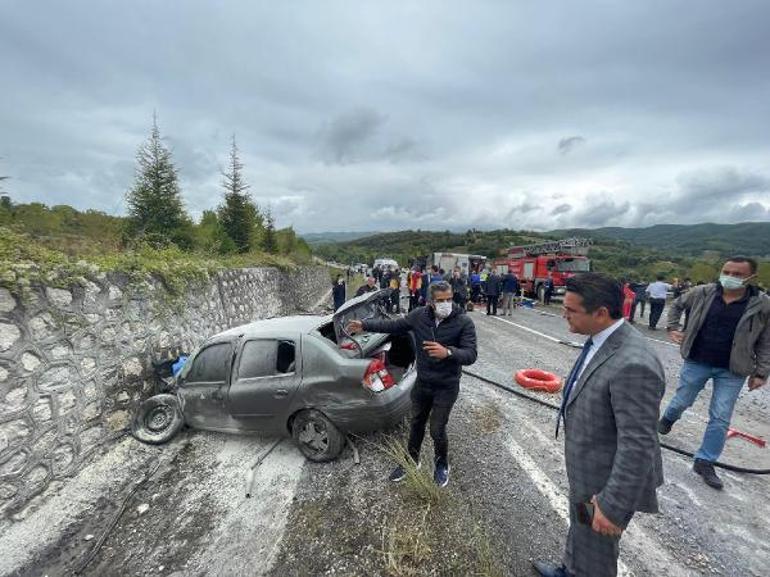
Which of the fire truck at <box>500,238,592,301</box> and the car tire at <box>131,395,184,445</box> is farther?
the fire truck at <box>500,238,592,301</box>

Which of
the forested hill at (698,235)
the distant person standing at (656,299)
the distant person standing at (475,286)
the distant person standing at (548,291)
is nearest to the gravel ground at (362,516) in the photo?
the distant person standing at (656,299)

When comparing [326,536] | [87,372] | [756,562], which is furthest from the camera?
[87,372]

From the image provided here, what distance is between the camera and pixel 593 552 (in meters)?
1.90

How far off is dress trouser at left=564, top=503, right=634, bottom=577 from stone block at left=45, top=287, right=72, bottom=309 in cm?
481

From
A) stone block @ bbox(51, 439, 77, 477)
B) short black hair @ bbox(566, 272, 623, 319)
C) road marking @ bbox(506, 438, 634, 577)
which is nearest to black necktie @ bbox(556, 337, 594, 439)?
short black hair @ bbox(566, 272, 623, 319)

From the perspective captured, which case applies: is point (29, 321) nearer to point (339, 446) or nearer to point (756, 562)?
point (339, 446)

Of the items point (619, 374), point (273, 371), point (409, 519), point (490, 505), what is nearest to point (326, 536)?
point (409, 519)

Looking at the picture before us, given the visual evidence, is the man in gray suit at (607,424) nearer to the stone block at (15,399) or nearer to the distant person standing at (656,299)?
the stone block at (15,399)

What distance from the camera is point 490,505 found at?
10.1ft

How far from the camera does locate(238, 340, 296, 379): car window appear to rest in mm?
3859

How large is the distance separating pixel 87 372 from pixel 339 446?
2.95m

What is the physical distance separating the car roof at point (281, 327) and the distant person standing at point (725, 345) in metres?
3.76

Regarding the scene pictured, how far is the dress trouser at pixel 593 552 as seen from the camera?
1.85 m

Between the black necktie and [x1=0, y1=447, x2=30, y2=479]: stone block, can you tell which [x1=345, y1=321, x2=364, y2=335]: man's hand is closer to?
the black necktie
